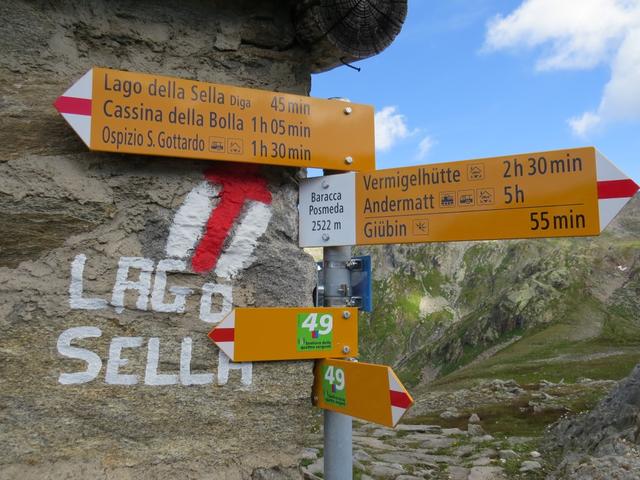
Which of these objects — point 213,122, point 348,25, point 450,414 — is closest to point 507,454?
point 450,414

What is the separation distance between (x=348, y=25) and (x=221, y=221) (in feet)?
6.43

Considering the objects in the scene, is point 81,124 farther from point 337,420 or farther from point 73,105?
point 337,420

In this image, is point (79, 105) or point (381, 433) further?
point (381, 433)

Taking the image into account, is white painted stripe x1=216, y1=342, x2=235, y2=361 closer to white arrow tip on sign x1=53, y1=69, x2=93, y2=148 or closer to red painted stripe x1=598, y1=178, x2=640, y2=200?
white arrow tip on sign x1=53, y1=69, x2=93, y2=148

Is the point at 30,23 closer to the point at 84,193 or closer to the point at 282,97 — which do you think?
the point at 84,193

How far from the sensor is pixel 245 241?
15.3ft

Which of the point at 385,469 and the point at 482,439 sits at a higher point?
the point at 385,469

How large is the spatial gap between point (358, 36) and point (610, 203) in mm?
2427

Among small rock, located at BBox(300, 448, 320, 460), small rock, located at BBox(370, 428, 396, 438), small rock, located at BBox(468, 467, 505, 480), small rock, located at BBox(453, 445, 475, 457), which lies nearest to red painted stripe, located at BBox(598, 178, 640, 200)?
small rock, located at BBox(468, 467, 505, 480)

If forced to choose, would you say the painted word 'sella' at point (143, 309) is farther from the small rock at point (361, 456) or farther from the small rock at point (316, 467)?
the small rock at point (361, 456)

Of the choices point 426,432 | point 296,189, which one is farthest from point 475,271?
point 296,189

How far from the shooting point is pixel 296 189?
494 centimetres

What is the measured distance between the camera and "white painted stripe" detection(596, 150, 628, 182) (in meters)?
3.89

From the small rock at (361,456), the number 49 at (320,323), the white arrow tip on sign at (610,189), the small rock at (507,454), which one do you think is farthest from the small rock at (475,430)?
the white arrow tip on sign at (610,189)
